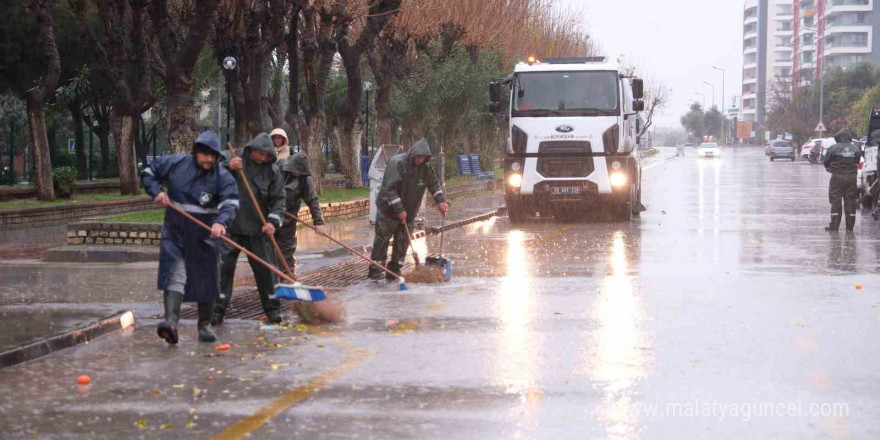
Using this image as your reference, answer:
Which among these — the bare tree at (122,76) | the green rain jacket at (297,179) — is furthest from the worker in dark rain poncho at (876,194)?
the bare tree at (122,76)

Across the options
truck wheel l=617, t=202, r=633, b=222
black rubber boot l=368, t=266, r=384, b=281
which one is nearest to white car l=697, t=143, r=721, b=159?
truck wheel l=617, t=202, r=633, b=222

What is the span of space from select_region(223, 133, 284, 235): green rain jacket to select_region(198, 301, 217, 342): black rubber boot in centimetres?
103

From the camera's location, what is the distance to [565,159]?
910 inches

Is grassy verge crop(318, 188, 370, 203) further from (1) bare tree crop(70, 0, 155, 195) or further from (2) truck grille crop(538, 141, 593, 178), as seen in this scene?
(1) bare tree crop(70, 0, 155, 195)

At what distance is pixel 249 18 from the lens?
80.4 ft

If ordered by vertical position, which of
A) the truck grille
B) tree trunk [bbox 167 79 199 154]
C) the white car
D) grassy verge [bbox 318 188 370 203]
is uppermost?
tree trunk [bbox 167 79 199 154]

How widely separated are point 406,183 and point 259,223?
3.67 m

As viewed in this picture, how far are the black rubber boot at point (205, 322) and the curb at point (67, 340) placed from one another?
→ 0.84 m

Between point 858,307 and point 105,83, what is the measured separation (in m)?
31.5

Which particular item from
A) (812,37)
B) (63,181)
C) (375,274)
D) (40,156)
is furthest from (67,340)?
(812,37)

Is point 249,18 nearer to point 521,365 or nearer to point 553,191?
point 553,191

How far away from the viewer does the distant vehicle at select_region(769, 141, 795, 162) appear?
81312 millimetres

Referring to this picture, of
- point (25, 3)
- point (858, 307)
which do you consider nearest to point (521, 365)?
point (858, 307)

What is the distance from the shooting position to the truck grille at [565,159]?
22953mm
